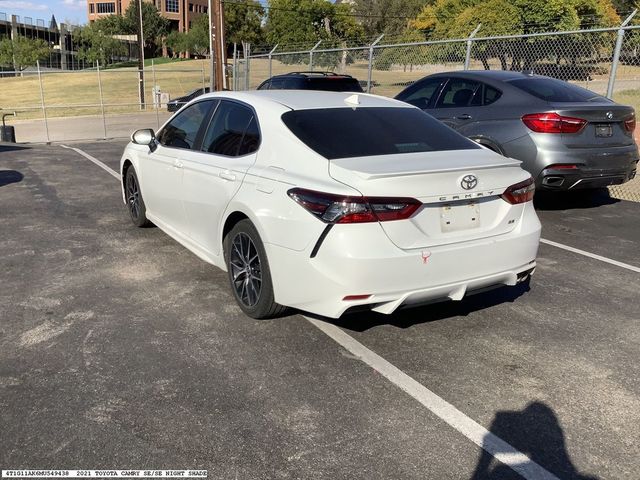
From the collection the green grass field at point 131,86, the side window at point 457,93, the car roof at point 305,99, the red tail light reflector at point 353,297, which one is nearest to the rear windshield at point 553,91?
the side window at point 457,93

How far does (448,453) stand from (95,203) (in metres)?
6.32

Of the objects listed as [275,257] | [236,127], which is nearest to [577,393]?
[275,257]

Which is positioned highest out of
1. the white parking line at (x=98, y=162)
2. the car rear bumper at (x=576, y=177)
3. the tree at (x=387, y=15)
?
the tree at (x=387, y=15)

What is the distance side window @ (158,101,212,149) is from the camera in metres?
4.93

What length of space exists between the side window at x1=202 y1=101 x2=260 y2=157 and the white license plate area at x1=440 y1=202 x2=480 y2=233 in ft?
4.67

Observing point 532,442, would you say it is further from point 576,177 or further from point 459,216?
point 576,177

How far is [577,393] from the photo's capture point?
3205 millimetres

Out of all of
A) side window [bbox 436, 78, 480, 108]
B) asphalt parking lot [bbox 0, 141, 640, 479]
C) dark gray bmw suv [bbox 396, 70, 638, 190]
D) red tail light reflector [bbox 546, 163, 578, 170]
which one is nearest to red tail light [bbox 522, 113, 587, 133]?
dark gray bmw suv [bbox 396, 70, 638, 190]

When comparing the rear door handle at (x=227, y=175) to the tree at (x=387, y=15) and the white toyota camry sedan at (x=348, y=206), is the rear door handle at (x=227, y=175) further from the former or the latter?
the tree at (x=387, y=15)

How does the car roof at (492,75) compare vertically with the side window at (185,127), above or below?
above

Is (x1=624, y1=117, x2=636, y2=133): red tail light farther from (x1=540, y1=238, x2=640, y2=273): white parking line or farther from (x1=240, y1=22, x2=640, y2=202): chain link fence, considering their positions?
(x1=540, y1=238, x2=640, y2=273): white parking line

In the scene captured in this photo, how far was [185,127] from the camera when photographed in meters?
5.16

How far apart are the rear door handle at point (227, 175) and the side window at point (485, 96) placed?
4500 millimetres

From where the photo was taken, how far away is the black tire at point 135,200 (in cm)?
607
